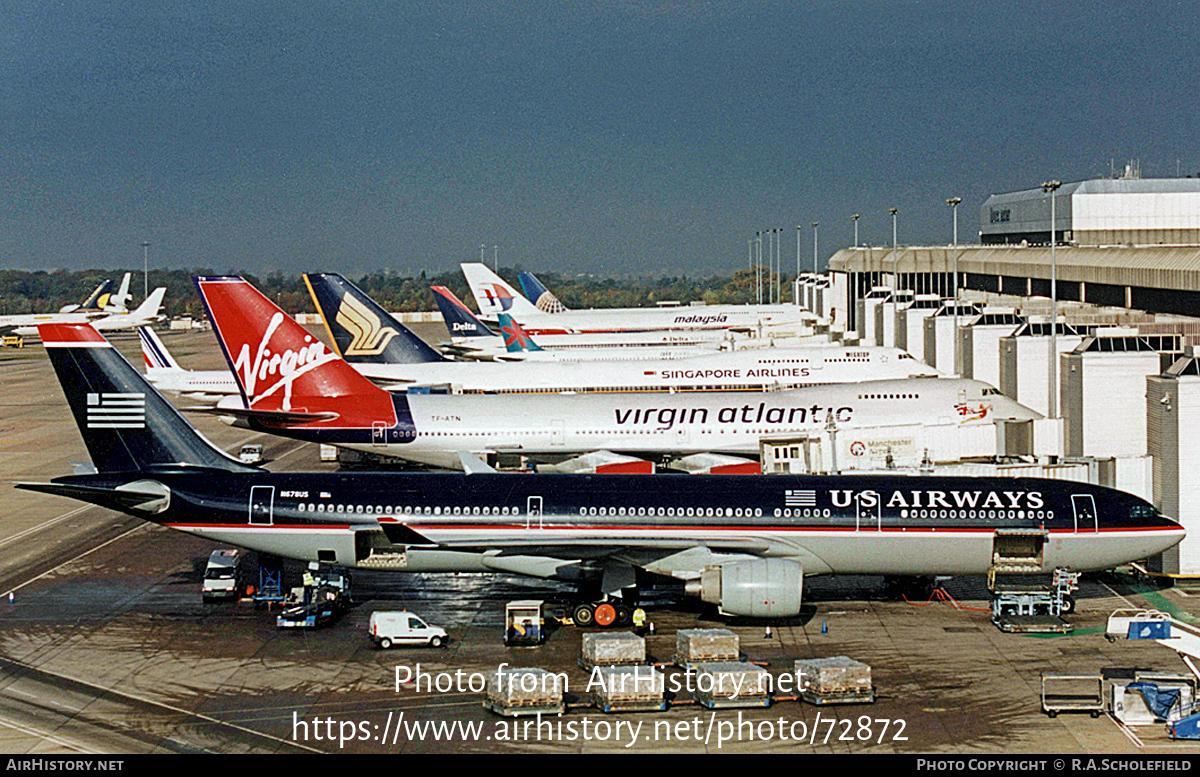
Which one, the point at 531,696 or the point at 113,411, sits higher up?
the point at 113,411

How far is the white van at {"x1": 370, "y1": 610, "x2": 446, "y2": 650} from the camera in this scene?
3362cm

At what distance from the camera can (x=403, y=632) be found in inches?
1325

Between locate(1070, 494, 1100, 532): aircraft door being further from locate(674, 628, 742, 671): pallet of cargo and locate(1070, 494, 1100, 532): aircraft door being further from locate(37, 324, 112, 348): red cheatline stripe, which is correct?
locate(37, 324, 112, 348): red cheatline stripe

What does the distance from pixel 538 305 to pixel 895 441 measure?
312ft

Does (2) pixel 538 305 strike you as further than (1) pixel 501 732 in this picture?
Yes

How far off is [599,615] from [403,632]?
5.38m

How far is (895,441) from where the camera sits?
160 feet

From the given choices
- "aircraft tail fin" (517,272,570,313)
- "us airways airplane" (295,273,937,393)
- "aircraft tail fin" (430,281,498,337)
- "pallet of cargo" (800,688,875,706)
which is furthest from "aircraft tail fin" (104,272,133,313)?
"pallet of cargo" (800,688,875,706)

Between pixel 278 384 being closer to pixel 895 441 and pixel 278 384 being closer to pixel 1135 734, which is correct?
pixel 895 441

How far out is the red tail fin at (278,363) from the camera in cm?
4906

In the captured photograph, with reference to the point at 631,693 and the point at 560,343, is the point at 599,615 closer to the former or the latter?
the point at 631,693

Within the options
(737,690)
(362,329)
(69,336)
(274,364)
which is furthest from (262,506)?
(362,329)

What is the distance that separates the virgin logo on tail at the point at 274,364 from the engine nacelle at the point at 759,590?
912 inches
